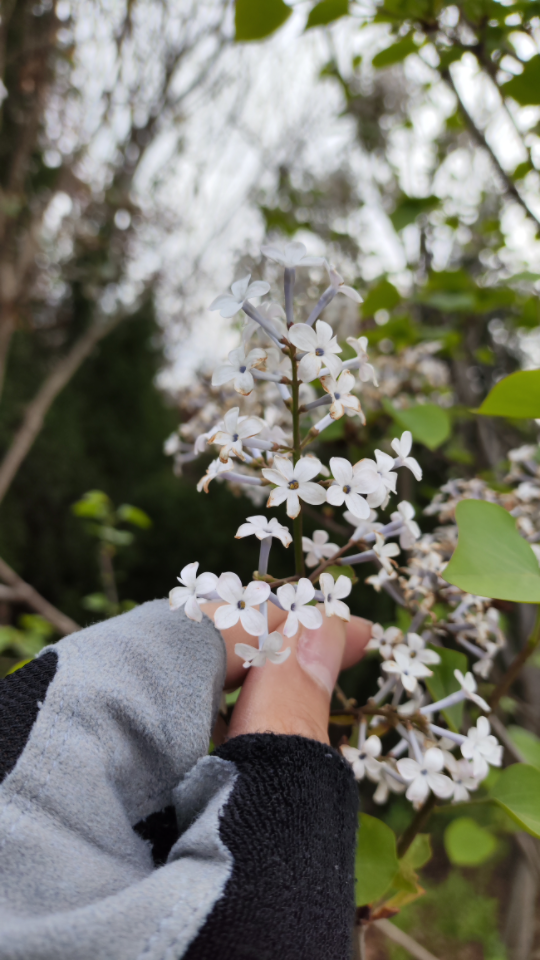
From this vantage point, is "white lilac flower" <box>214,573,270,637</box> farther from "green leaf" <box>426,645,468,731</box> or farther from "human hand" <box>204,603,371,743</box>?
"green leaf" <box>426,645,468,731</box>

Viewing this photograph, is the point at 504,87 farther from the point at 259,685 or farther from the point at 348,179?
the point at 348,179

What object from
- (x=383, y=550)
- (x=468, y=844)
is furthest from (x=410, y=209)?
(x=468, y=844)

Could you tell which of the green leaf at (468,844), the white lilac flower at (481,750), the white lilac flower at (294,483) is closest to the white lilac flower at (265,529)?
the white lilac flower at (294,483)

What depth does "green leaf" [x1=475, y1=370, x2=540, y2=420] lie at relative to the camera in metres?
0.43

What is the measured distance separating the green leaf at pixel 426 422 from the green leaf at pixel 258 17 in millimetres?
513

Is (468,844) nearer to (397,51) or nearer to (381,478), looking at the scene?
(381,478)

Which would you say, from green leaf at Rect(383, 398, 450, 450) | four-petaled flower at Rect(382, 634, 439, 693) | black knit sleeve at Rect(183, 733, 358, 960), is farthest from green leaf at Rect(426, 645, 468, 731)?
green leaf at Rect(383, 398, 450, 450)

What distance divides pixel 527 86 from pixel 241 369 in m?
0.65

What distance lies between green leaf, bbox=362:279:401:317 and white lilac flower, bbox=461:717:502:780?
2.73 ft

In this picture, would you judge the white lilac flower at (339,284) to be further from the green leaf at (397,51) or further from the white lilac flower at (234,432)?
the green leaf at (397,51)

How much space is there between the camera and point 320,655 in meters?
0.45

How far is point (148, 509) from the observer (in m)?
3.21

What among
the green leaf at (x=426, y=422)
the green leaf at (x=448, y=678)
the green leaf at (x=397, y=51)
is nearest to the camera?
the green leaf at (x=448, y=678)

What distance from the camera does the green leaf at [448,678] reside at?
0.52 meters
